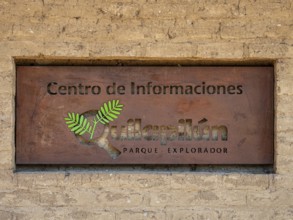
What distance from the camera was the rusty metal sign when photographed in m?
4.18

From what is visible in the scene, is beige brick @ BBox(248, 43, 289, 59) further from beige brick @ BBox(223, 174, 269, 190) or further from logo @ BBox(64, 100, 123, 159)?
logo @ BBox(64, 100, 123, 159)

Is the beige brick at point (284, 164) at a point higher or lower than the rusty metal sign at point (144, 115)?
lower

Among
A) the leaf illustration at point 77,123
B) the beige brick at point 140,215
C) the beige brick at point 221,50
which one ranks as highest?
the beige brick at point 221,50

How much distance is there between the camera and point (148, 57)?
163 inches

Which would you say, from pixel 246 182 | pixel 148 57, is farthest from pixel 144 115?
pixel 246 182

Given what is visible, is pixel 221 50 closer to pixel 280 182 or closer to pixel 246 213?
pixel 280 182

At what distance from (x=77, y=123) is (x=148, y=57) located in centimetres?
71

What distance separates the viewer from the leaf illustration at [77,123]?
418 cm

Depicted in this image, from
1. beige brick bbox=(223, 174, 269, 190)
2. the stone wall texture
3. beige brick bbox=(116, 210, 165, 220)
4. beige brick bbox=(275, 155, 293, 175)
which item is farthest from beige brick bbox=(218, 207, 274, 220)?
beige brick bbox=(116, 210, 165, 220)

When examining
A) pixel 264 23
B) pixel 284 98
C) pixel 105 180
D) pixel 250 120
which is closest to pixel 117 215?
pixel 105 180

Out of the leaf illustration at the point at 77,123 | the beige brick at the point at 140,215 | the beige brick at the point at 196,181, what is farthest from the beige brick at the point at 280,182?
the leaf illustration at the point at 77,123

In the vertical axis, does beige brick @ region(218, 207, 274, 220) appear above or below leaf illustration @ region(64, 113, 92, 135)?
below

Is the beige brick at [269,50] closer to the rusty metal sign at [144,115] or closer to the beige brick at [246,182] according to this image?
the rusty metal sign at [144,115]

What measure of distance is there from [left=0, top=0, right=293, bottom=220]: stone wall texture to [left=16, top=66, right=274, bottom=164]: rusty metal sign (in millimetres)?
102
